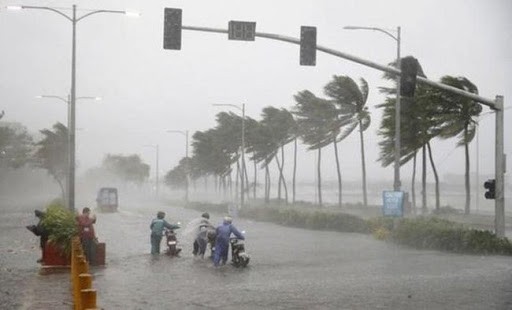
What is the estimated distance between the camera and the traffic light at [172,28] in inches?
616

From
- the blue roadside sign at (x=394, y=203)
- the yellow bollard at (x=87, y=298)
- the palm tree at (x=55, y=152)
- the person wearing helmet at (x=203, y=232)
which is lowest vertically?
the person wearing helmet at (x=203, y=232)

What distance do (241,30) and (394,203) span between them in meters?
13.3

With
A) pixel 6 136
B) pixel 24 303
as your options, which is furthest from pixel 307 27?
pixel 6 136

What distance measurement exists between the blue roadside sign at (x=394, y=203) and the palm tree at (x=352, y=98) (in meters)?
25.2

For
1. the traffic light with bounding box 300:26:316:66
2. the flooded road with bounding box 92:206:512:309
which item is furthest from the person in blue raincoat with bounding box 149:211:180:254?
the traffic light with bounding box 300:26:316:66

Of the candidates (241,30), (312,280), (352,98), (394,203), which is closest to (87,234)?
(312,280)

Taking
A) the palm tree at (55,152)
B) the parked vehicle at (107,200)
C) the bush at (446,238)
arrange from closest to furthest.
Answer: the bush at (446,238)
the parked vehicle at (107,200)
the palm tree at (55,152)

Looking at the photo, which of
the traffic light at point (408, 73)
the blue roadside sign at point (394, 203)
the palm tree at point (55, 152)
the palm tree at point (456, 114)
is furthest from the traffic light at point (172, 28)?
the palm tree at point (55, 152)

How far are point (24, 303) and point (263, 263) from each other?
9.51 m

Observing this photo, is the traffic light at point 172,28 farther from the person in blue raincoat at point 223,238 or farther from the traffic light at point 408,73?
the person in blue raincoat at point 223,238

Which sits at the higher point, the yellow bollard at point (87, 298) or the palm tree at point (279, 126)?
the palm tree at point (279, 126)

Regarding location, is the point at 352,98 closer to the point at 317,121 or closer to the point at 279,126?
the point at 317,121

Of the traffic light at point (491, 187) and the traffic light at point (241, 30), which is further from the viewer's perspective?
the traffic light at point (491, 187)

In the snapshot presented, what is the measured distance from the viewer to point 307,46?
1680 centimetres
